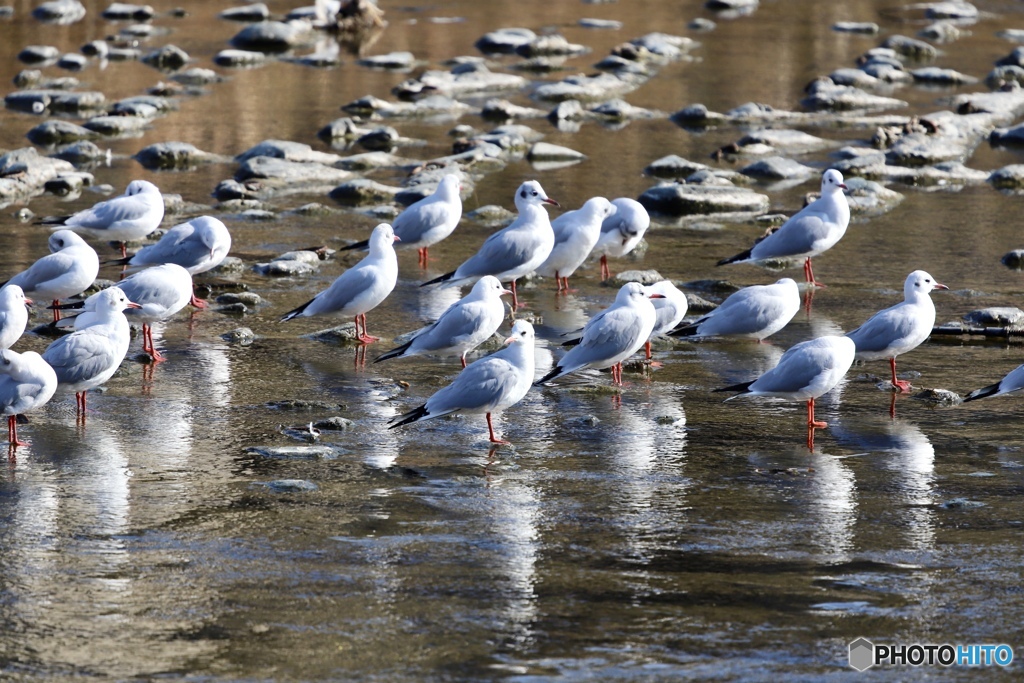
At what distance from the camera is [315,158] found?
15.4m

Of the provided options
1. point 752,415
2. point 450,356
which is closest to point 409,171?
point 450,356

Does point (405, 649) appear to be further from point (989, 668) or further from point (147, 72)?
point (147, 72)

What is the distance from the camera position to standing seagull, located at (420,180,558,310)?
1054 cm

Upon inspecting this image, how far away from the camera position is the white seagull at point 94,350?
775 centimetres

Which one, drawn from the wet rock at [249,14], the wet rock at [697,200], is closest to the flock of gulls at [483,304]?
the wet rock at [697,200]

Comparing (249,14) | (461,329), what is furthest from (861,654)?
(249,14)

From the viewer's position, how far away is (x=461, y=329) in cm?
869

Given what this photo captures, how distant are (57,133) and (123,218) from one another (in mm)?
5876

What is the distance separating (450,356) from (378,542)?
3.23 m

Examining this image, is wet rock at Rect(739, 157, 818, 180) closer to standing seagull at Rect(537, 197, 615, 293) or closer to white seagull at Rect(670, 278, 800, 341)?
standing seagull at Rect(537, 197, 615, 293)

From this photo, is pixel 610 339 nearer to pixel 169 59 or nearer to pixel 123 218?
pixel 123 218

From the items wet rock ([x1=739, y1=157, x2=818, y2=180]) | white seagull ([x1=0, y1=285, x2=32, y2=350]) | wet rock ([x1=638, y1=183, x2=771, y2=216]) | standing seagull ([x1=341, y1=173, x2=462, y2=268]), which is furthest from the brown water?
wet rock ([x1=739, y1=157, x2=818, y2=180])

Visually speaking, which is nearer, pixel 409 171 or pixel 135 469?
pixel 135 469

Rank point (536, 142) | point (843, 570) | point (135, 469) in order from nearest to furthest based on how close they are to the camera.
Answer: point (843, 570) → point (135, 469) → point (536, 142)
